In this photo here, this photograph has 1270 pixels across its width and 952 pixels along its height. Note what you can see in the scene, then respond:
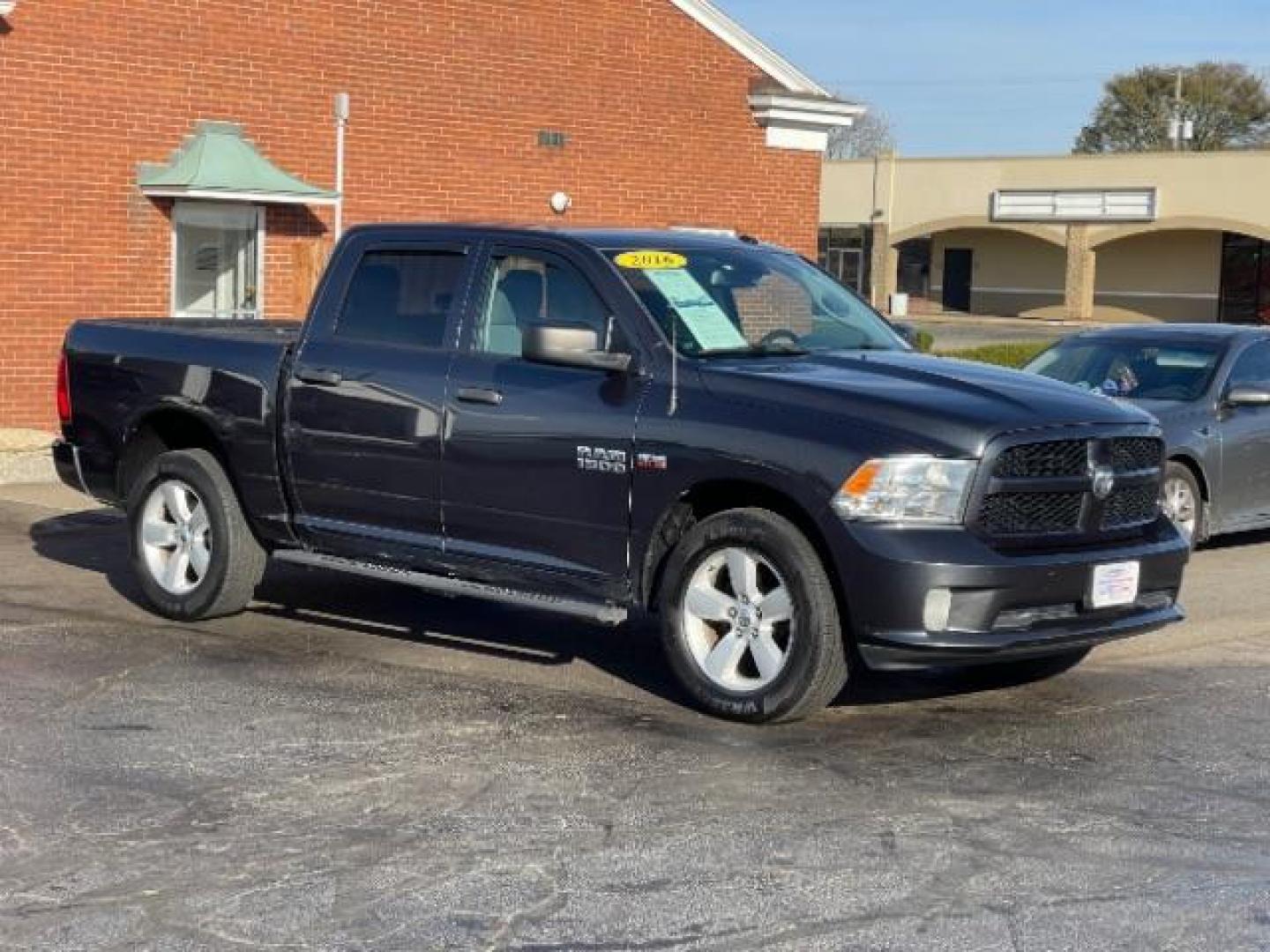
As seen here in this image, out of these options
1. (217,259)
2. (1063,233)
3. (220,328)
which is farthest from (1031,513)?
(1063,233)

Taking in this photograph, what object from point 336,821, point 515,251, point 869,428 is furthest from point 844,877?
point 515,251

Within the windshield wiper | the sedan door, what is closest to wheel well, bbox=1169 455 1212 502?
the sedan door

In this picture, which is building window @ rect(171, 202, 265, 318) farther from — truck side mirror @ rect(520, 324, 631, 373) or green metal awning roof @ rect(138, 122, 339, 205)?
truck side mirror @ rect(520, 324, 631, 373)

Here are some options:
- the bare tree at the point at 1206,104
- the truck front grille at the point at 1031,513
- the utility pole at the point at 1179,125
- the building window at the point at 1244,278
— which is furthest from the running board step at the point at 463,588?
the bare tree at the point at 1206,104

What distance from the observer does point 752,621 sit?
24.5 ft

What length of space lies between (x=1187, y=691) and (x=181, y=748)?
4.08m

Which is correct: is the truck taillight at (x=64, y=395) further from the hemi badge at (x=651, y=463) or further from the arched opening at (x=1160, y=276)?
the arched opening at (x=1160, y=276)

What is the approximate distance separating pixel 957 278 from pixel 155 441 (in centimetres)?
5604

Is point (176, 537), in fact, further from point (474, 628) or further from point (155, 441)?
point (474, 628)

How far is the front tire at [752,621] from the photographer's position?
7.26 meters

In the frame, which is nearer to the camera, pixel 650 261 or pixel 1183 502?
pixel 650 261

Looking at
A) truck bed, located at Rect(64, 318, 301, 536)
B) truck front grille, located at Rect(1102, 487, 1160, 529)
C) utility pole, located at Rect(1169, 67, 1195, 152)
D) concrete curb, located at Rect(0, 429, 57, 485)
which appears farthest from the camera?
utility pole, located at Rect(1169, 67, 1195, 152)

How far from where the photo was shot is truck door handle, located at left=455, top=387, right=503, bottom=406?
8227 millimetres

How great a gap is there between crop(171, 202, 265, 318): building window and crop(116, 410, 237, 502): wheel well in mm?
8643
